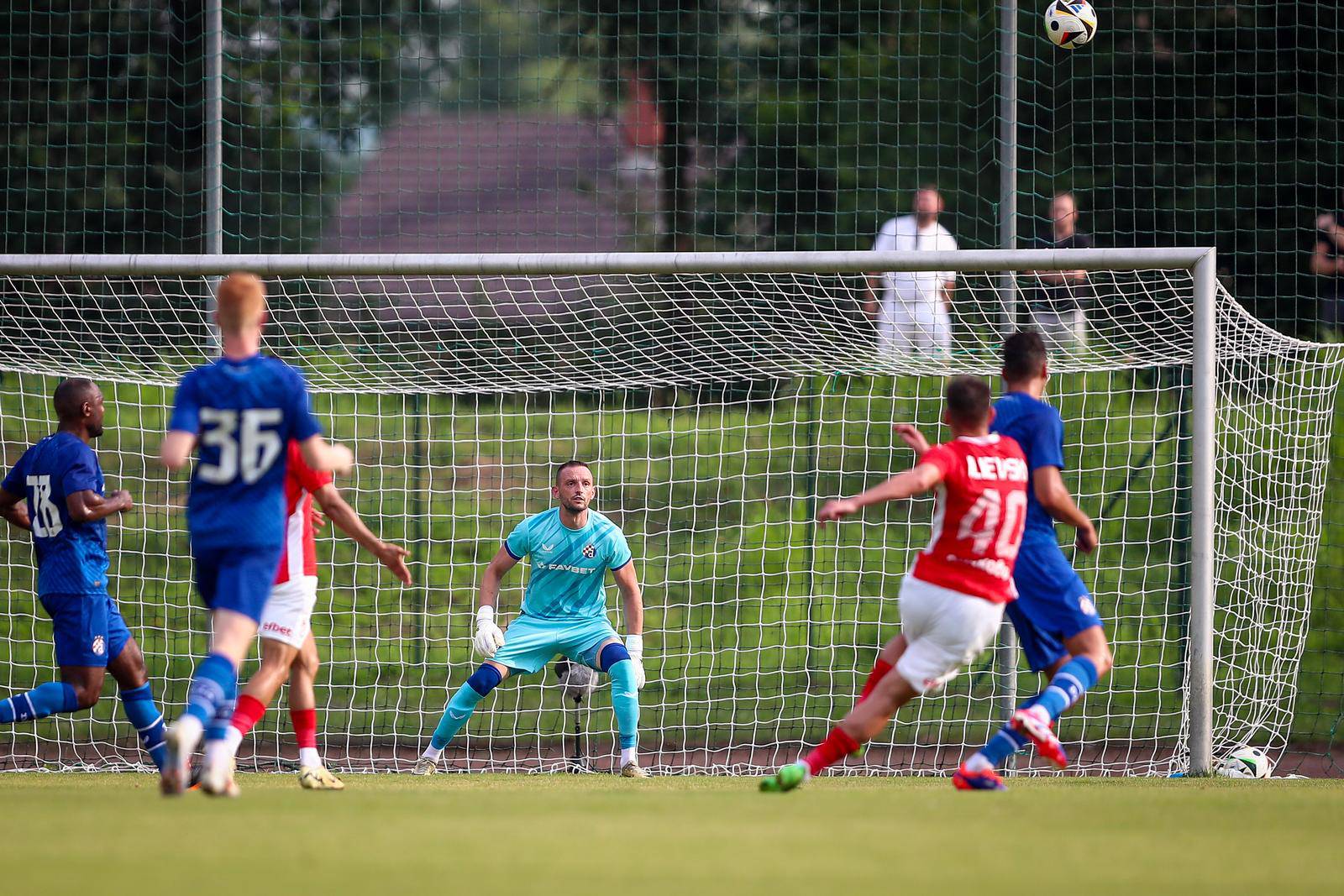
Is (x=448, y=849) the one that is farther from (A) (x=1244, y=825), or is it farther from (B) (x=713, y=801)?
(A) (x=1244, y=825)

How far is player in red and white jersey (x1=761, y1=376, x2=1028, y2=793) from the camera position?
18.1 ft

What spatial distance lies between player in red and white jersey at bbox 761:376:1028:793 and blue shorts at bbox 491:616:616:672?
2.46m

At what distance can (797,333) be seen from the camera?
8.96m

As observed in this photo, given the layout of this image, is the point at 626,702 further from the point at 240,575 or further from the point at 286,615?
the point at 240,575

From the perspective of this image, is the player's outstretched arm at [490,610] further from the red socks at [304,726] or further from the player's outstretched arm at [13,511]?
the player's outstretched arm at [13,511]

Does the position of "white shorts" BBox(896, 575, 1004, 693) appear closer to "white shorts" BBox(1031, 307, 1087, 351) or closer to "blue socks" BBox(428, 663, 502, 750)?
"blue socks" BBox(428, 663, 502, 750)

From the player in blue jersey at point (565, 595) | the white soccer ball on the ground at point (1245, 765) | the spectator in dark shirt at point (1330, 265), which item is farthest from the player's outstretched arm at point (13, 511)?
the spectator in dark shirt at point (1330, 265)

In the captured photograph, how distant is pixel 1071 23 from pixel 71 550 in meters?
6.10

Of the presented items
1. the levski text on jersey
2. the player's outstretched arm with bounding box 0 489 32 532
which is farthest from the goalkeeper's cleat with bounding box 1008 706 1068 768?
the player's outstretched arm with bounding box 0 489 32 532

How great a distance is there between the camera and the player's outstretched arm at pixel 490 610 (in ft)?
25.5

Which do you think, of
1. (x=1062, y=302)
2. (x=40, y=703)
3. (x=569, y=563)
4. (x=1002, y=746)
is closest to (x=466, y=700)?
(x=569, y=563)

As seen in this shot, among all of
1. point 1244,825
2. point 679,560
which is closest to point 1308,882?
point 1244,825

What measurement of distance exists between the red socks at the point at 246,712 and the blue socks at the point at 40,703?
1305 millimetres

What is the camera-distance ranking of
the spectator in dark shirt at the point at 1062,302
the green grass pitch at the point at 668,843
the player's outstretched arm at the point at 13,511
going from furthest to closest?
the spectator in dark shirt at the point at 1062,302
the player's outstretched arm at the point at 13,511
the green grass pitch at the point at 668,843
